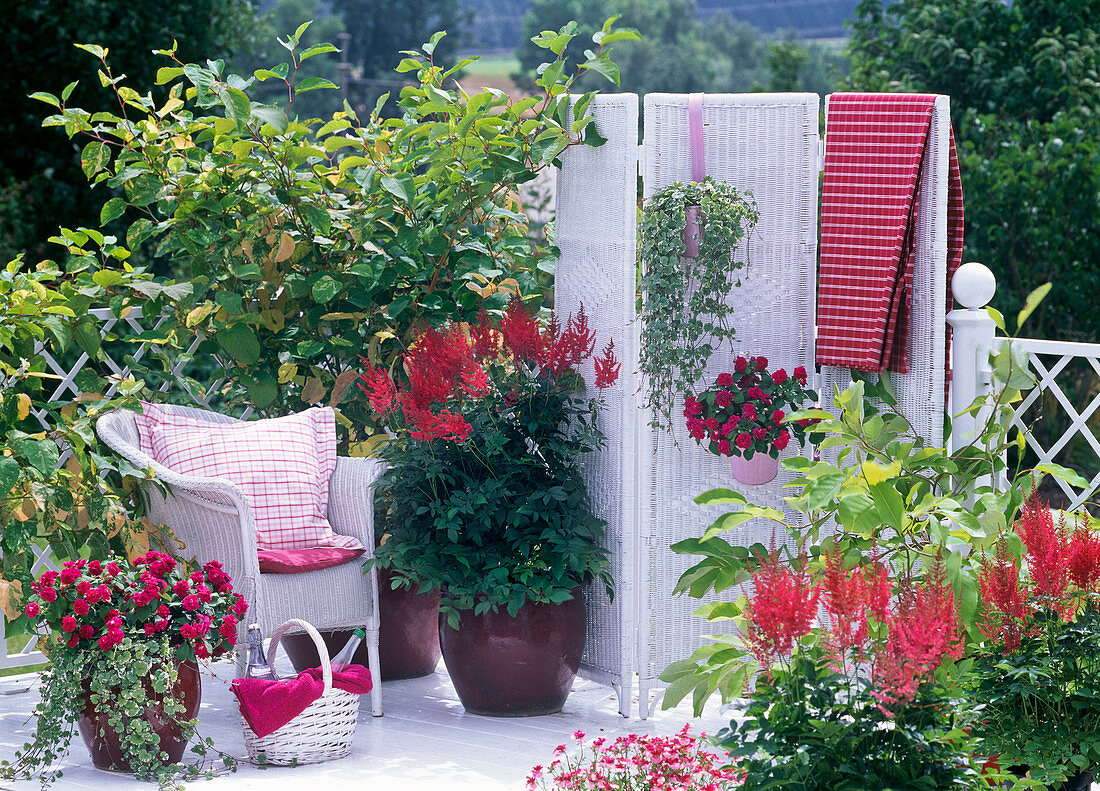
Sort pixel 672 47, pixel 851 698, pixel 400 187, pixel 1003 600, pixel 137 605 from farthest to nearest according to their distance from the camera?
pixel 672 47 < pixel 400 187 < pixel 137 605 < pixel 1003 600 < pixel 851 698

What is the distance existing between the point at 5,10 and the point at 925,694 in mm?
6867

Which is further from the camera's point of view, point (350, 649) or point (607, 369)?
point (350, 649)

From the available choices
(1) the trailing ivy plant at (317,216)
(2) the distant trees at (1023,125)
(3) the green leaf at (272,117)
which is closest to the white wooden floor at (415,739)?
(1) the trailing ivy plant at (317,216)

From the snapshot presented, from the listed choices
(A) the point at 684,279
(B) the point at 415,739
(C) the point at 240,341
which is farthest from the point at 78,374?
(A) the point at 684,279

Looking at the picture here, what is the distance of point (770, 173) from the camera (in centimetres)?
341

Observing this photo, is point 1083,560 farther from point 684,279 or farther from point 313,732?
point 313,732

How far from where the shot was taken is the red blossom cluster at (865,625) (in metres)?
2.04

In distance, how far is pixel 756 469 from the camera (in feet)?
11.2

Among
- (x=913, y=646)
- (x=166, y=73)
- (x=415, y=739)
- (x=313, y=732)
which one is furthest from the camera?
(x=166, y=73)

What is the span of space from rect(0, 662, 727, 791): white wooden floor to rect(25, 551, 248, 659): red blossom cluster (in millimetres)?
167

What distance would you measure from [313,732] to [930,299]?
76.6 inches

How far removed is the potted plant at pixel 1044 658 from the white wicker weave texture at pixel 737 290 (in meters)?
1.01

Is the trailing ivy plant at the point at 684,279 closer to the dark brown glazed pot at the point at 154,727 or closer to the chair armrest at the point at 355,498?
the chair armrest at the point at 355,498

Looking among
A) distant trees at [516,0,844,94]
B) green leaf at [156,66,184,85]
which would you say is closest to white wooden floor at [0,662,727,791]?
green leaf at [156,66,184,85]
